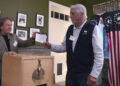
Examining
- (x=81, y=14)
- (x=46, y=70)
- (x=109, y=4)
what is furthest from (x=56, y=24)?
(x=46, y=70)

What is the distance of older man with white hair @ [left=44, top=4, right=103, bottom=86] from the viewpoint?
1.64 meters

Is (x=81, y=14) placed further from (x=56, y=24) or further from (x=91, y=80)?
(x=56, y=24)

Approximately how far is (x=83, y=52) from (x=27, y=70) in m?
0.66

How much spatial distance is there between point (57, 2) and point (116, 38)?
2.10 metres

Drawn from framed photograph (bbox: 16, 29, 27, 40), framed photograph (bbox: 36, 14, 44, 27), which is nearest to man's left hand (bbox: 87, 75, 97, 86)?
framed photograph (bbox: 16, 29, 27, 40)

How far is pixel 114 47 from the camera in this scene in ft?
10.7

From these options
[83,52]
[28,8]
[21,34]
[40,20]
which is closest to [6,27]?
[83,52]

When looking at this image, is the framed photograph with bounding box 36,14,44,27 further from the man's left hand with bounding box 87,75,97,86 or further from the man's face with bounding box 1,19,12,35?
the man's left hand with bounding box 87,75,97,86

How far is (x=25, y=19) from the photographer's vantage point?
3.85 m

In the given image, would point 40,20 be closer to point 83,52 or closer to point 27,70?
point 83,52

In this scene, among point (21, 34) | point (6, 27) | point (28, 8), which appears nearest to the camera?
point (6, 27)

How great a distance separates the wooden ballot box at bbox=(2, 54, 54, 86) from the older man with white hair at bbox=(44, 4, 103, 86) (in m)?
0.40

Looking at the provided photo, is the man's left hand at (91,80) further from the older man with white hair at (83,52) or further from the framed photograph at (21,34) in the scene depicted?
the framed photograph at (21,34)

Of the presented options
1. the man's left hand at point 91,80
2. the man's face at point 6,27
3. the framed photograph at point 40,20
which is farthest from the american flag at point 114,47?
the man's face at point 6,27
